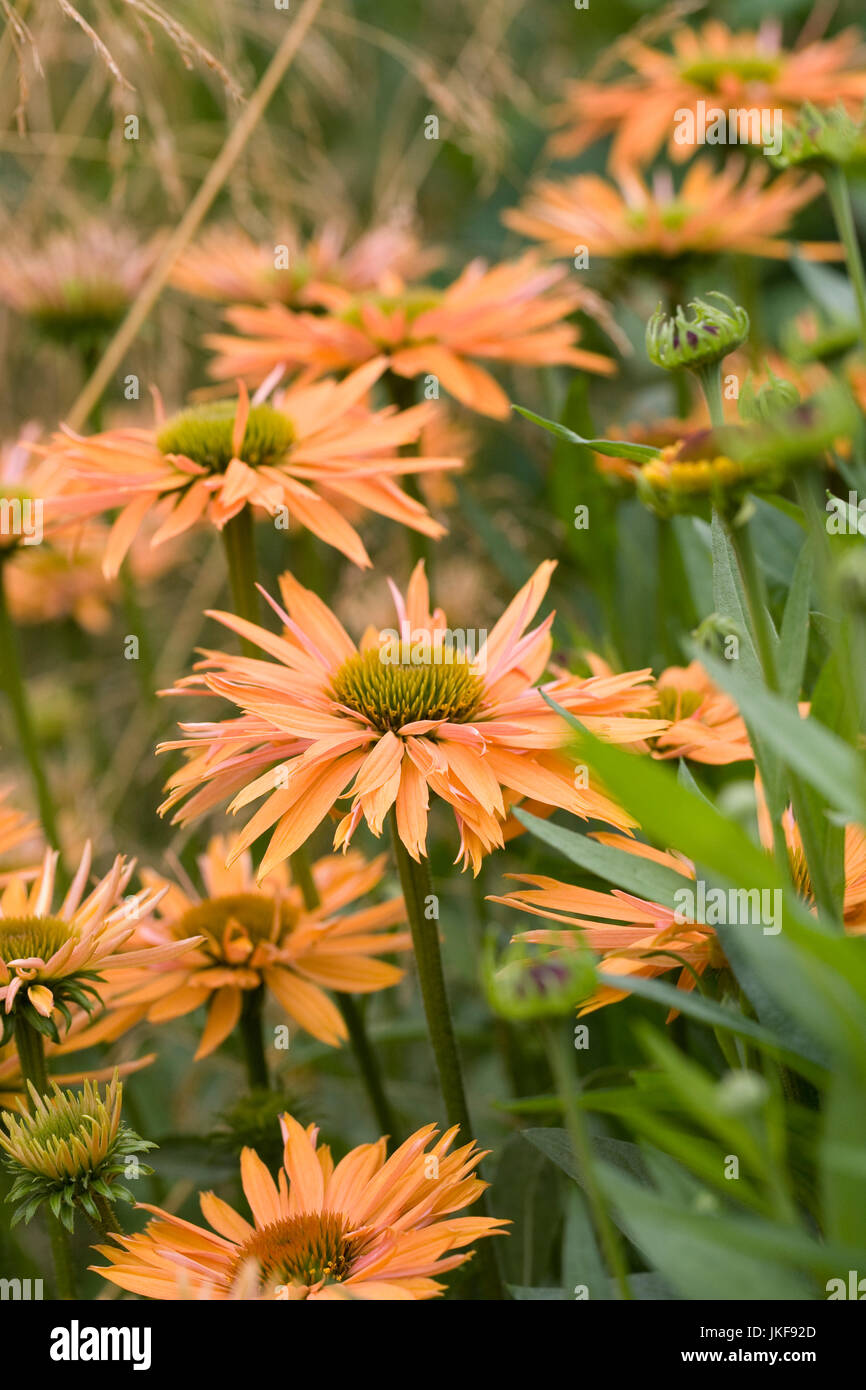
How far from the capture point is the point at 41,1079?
0.47m

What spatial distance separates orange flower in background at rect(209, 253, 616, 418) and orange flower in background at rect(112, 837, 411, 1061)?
0.95 feet

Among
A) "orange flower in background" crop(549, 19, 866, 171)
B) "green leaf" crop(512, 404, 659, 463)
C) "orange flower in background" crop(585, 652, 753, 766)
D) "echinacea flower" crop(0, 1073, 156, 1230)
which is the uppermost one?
"orange flower in background" crop(549, 19, 866, 171)

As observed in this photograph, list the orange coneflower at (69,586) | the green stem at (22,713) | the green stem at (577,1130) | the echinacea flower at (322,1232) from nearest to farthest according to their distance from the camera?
the green stem at (577,1130) → the echinacea flower at (322,1232) → the green stem at (22,713) → the orange coneflower at (69,586)

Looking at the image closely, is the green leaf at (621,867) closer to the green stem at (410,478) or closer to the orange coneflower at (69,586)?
the green stem at (410,478)

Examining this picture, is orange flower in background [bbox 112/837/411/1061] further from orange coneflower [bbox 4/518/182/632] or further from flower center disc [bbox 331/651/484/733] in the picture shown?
orange coneflower [bbox 4/518/182/632]

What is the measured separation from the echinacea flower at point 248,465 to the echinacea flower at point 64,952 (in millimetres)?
144

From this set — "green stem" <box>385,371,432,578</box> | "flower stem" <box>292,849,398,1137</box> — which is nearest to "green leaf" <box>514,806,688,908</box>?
"flower stem" <box>292,849,398,1137</box>

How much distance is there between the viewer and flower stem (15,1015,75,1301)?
1.53ft

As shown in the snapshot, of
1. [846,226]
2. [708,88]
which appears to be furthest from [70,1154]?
[708,88]

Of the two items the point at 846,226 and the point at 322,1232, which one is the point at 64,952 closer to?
the point at 322,1232

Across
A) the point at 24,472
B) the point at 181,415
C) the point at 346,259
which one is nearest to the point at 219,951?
the point at 181,415

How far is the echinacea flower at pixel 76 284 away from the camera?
2.97ft

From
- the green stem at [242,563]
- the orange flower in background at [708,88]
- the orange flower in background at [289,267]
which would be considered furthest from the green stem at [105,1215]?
the orange flower in background at [708,88]

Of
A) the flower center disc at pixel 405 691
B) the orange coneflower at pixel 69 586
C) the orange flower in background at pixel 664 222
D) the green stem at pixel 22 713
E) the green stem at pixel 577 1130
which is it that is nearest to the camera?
the green stem at pixel 577 1130
